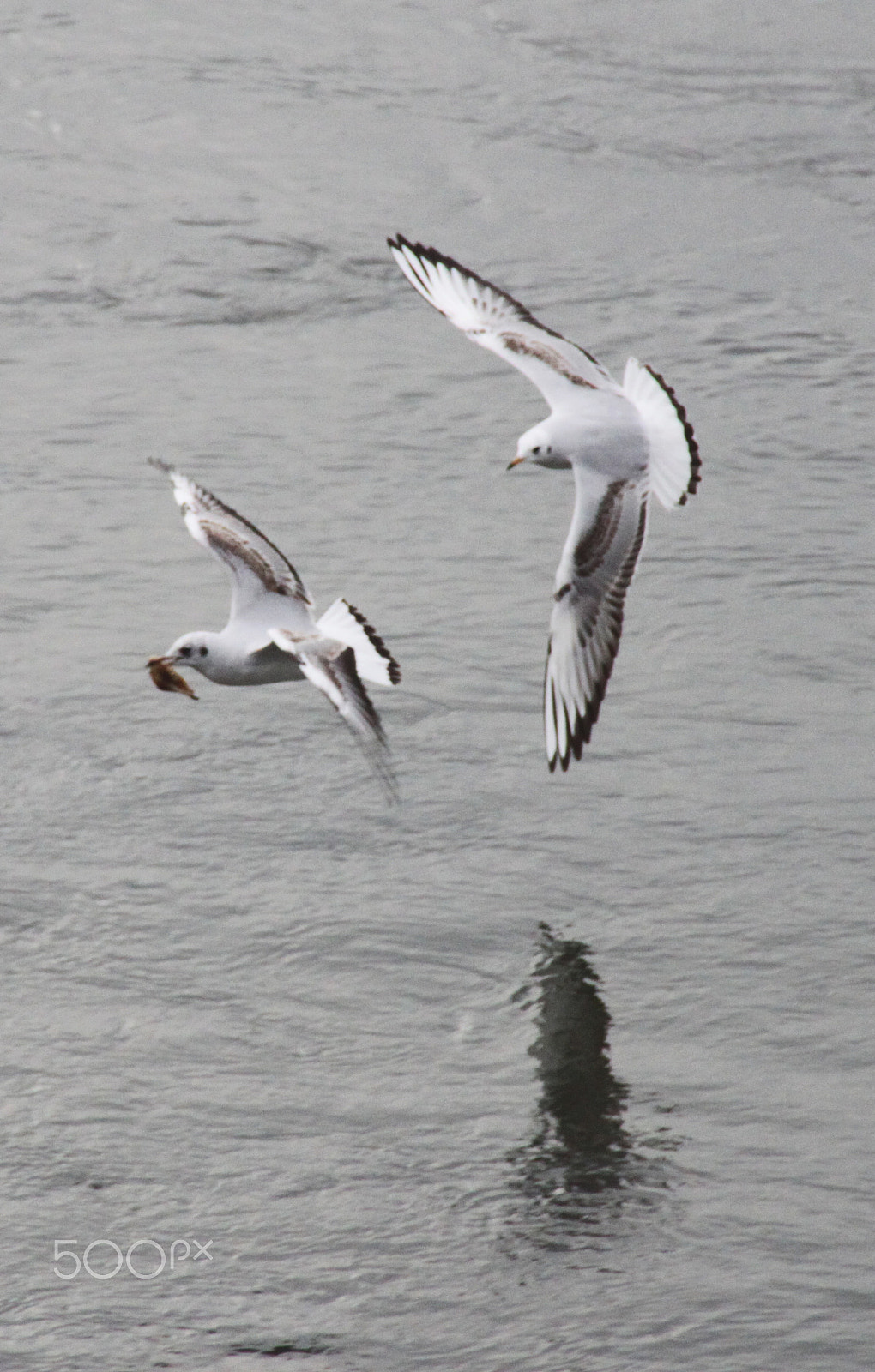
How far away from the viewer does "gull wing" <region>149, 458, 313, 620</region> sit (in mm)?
9578

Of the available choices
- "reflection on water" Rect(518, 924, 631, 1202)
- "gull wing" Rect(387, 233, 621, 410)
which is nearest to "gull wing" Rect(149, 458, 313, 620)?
"gull wing" Rect(387, 233, 621, 410)

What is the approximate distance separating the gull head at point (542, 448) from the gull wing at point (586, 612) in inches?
13.9

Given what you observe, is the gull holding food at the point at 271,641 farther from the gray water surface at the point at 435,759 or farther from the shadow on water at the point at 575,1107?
the shadow on water at the point at 575,1107

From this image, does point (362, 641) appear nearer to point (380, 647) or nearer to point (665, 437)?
point (380, 647)

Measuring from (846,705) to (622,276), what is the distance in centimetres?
501

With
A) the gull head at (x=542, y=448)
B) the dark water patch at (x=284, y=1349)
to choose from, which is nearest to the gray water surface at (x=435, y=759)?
the dark water patch at (x=284, y=1349)

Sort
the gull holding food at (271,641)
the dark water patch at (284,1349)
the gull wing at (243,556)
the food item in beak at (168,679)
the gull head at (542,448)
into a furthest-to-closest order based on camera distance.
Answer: the gull head at (542,448)
the food item in beak at (168,679)
the gull wing at (243,556)
the gull holding food at (271,641)
the dark water patch at (284,1349)

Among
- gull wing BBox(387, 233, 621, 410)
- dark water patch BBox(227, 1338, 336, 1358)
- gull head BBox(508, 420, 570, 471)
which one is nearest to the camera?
dark water patch BBox(227, 1338, 336, 1358)

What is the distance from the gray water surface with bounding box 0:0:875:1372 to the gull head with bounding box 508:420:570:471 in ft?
3.89

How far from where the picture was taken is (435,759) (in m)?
10.3

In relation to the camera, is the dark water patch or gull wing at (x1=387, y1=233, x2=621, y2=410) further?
gull wing at (x1=387, y1=233, x2=621, y2=410)

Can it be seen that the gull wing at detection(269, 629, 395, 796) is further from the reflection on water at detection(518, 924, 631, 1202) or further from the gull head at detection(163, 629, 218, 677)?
the reflection on water at detection(518, 924, 631, 1202)

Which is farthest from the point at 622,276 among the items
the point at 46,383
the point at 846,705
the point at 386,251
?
the point at 846,705

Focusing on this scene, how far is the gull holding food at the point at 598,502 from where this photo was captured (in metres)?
9.84
